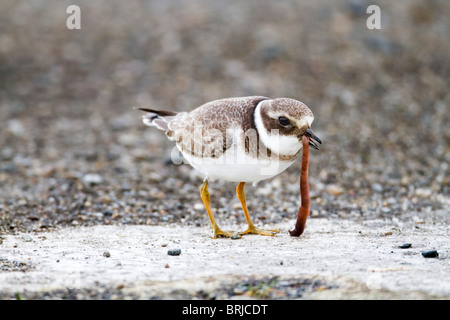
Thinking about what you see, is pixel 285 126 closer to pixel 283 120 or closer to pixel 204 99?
pixel 283 120

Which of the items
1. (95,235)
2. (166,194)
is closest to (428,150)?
(166,194)

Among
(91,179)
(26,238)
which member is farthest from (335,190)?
(26,238)

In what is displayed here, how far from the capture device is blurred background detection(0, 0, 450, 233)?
24.7ft

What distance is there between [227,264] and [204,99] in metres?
6.24

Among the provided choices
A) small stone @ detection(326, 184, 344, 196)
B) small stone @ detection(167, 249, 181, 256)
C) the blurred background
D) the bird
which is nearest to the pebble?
the blurred background

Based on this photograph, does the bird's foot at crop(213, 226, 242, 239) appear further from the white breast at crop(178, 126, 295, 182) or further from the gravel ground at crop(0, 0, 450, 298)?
the gravel ground at crop(0, 0, 450, 298)

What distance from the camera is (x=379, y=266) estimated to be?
461cm

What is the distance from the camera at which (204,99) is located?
35.0ft

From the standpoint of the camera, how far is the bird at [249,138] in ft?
17.4

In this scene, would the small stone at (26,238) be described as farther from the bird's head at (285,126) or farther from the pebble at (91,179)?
the bird's head at (285,126)

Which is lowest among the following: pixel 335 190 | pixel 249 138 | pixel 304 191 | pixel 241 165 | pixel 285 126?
pixel 335 190

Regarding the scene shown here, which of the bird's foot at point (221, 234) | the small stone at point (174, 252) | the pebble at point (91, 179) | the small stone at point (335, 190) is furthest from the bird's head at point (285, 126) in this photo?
the pebble at point (91, 179)

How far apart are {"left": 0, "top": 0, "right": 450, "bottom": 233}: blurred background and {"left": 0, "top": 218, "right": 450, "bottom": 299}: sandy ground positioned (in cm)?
102

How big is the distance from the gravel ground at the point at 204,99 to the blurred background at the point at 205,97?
0.03 meters
